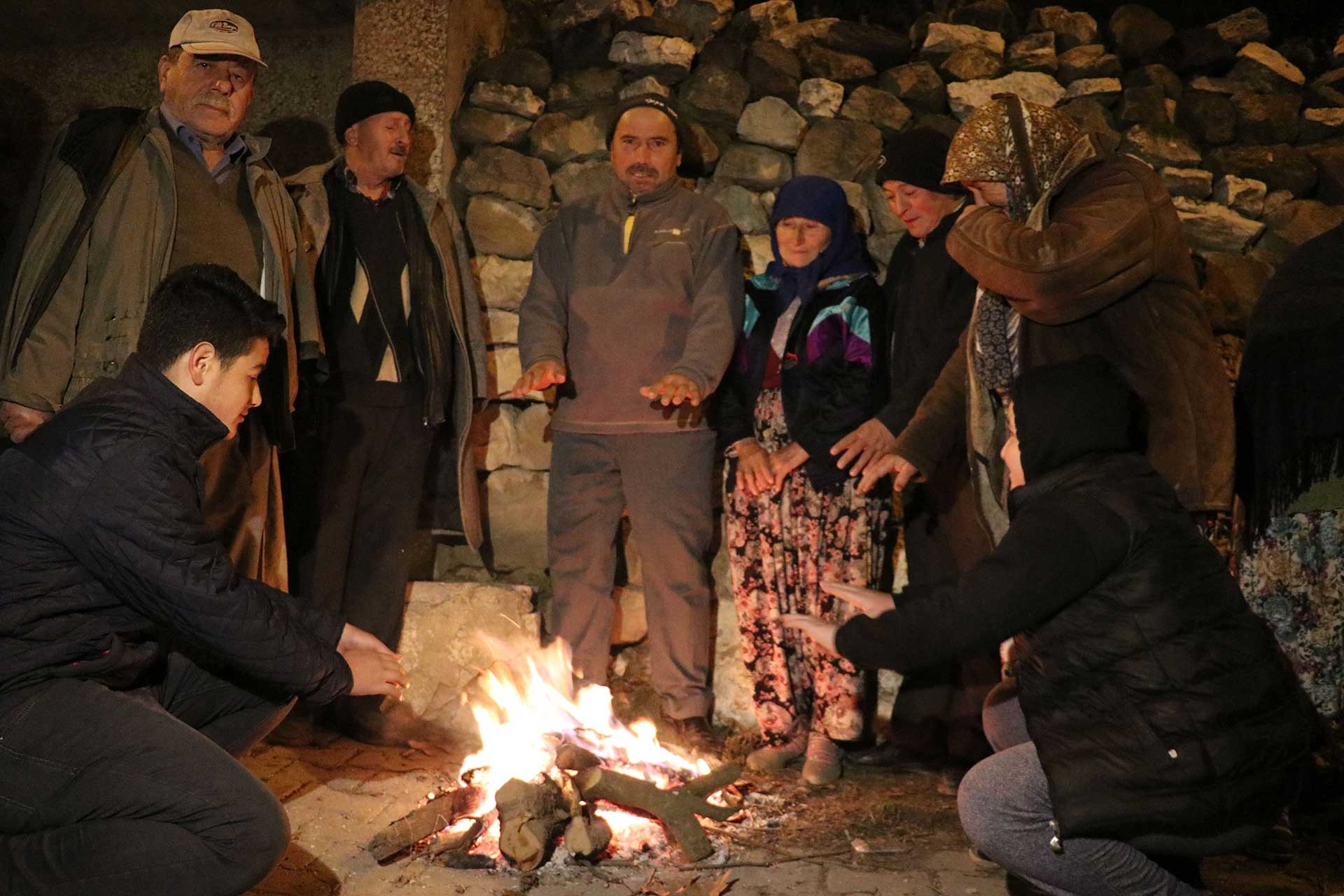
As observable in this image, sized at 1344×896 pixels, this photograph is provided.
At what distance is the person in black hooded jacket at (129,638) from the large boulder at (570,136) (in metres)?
2.91

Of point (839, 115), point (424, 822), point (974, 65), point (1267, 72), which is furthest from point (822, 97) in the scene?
point (424, 822)

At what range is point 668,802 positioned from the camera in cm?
374

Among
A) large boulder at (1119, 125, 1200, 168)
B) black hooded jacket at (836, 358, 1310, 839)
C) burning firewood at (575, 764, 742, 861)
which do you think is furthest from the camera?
large boulder at (1119, 125, 1200, 168)

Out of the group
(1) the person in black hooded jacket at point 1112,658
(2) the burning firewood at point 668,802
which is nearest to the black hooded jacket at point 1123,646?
(1) the person in black hooded jacket at point 1112,658

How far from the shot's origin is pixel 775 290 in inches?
196

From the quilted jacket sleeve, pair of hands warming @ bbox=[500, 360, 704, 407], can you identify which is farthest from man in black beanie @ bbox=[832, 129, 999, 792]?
the quilted jacket sleeve

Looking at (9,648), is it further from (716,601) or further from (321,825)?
(716,601)

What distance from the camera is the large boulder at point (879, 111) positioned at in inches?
212

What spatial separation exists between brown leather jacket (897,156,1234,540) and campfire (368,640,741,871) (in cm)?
177

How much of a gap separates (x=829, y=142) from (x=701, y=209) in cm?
77

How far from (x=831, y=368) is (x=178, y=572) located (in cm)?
272

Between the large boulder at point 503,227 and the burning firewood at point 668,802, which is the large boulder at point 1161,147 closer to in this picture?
the large boulder at point 503,227

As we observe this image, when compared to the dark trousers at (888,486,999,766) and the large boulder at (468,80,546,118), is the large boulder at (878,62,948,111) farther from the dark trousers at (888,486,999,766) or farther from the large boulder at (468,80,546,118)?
the dark trousers at (888,486,999,766)

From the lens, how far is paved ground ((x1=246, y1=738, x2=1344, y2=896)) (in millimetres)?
3408
